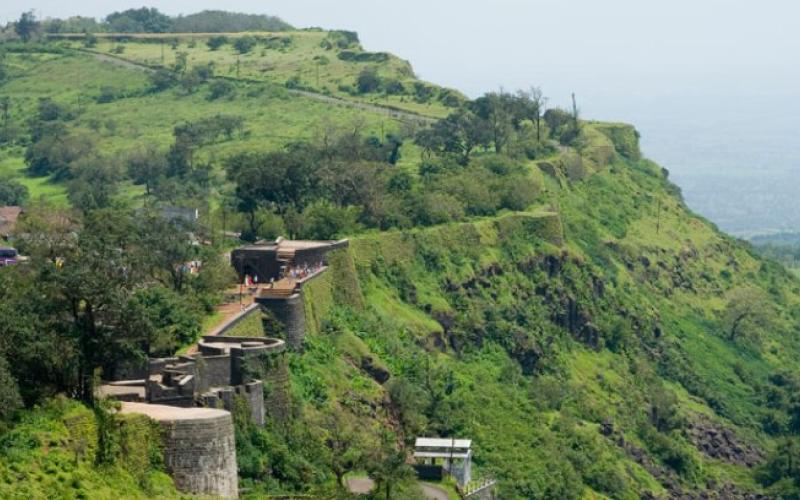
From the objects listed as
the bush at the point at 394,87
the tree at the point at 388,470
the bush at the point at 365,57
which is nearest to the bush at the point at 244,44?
the bush at the point at 365,57

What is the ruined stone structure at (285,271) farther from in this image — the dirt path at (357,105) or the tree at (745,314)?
the dirt path at (357,105)

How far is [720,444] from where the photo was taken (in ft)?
300

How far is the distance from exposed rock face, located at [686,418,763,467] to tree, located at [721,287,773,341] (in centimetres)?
1430

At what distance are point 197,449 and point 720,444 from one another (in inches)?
1814

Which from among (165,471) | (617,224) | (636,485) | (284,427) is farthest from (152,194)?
(165,471)

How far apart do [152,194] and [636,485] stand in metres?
34.8

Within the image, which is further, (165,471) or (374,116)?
(374,116)

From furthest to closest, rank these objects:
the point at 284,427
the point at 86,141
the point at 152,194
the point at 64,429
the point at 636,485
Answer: the point at 86,141, the point at 152,194, the point at 636,485, the point at 284,427, the point at 64,429

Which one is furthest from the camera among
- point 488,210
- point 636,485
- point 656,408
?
point 488,210

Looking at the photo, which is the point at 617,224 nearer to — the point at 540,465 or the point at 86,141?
the point at 86,141

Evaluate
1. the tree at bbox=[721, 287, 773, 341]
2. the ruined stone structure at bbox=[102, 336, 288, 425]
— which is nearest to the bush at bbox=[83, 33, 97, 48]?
the tree at bbox=[721, 287, 773, 341]

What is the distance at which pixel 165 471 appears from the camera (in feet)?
161

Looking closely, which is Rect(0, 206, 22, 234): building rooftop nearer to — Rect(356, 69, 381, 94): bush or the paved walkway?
the paved walkway

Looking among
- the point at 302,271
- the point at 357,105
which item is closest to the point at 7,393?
the point at 302,271
